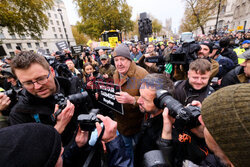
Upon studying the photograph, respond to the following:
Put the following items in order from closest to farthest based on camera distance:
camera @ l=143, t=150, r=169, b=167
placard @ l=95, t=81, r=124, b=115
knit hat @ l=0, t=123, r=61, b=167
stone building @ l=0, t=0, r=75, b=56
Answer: knit hat @ l=0, t=123, r=61, b=167, camera @ l=143, t=150, r=169, b=167, placard @ l=95, t=81, r=124, b=115, stone building @ l=0, t=0, r=75, b=56

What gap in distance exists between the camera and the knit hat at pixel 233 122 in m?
0.55

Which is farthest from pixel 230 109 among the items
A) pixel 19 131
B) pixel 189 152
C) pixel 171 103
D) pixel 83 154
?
pixel 83 154

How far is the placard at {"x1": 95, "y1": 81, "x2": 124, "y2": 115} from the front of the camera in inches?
73.9

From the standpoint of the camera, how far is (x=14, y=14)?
38.3ft

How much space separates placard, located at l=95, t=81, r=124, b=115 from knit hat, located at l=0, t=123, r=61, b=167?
119 centimetres

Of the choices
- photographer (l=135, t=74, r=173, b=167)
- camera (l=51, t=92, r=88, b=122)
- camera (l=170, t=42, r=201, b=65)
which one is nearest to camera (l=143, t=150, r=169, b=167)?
photographer (l=135, t=74, r=173, b=167)

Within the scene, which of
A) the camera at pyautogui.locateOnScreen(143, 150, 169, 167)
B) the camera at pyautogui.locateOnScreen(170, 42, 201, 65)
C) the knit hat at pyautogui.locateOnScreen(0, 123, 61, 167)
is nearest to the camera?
the knit hat at pyautogui.locateOnScreen(0, 123, 61, 167)

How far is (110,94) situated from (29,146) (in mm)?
1443

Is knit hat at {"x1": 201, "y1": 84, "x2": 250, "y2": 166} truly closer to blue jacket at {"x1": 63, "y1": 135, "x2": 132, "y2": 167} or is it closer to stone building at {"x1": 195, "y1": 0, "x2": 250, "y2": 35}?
blue jacket at {"x1": 63, "y1": 135, "x2": 132, "y2": 167}

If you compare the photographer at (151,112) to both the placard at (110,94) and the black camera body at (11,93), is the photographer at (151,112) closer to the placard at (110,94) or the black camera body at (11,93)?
the placard at (110,94)

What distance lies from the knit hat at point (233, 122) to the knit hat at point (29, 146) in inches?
36.4

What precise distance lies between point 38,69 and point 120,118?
4.84 ft

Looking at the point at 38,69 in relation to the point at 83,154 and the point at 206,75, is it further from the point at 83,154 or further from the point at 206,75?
the point at 206,75

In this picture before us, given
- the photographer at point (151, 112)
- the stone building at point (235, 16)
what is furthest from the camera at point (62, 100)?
the stone building at point (235, 16)
